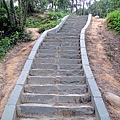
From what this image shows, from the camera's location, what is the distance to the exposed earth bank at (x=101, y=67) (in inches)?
200

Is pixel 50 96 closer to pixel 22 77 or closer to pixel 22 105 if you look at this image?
pixel 22 105

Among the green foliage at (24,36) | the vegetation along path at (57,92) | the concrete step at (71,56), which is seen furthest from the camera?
the green foliage at (24,36)

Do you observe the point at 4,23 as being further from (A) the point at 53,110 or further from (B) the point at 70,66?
(A) the point at 53,110

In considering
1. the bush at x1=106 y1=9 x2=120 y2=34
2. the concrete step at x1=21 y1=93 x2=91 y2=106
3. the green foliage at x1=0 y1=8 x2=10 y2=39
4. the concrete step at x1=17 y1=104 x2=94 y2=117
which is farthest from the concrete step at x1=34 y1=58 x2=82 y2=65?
the green foliage at x1=0 y1=8 x2=10 y2=39

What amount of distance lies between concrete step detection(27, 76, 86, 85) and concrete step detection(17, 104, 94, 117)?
1287 millimetres

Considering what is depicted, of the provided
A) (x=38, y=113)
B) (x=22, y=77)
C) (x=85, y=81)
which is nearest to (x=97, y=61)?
(x=85, y=81)

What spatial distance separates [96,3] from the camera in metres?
39.8

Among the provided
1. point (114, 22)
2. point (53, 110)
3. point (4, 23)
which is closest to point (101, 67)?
point (53, 110)

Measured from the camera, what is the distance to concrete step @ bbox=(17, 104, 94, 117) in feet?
15.6

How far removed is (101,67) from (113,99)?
2.17 metres

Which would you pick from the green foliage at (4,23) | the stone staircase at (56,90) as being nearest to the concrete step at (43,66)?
the stone staircase at (56,90)

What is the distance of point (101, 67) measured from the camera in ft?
23.2

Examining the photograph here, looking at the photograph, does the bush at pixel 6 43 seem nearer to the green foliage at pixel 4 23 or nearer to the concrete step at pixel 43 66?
the green foliage at pixel 4 23

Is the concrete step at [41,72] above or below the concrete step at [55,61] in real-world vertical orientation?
below
